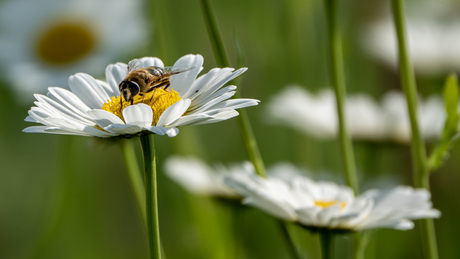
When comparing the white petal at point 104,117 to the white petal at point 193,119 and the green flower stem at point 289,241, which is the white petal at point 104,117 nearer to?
the white petal at point 193,119

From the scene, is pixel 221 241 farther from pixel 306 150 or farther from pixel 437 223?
pixel 437 223

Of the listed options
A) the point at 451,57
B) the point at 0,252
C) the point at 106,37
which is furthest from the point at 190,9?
the point at 0,252

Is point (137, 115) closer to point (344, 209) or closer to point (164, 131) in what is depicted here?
point (164, 131)

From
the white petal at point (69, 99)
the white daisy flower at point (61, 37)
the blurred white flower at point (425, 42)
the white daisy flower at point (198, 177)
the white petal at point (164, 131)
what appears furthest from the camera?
the blurred white flower at point (425, 42)

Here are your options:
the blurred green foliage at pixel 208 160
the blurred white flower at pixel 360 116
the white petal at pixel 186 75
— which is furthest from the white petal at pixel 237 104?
the blurred white flower at pixel 360 116

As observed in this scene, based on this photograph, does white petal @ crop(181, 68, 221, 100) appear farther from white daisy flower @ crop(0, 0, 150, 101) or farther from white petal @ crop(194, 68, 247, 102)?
white daisy flower @ crop(0, 0, 150, 101)
